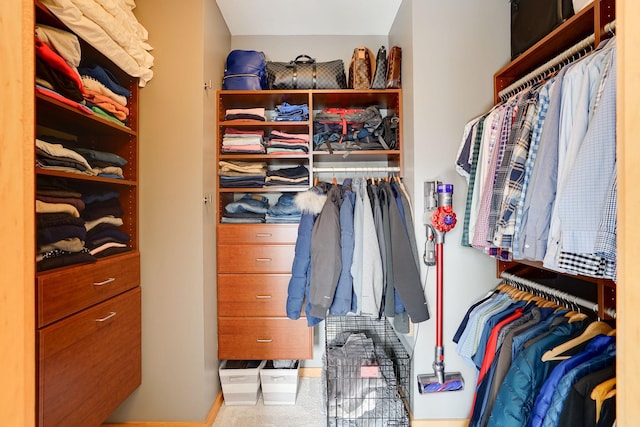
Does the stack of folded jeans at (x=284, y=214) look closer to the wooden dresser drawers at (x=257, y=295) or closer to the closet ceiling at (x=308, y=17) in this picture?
the wooden dresser drawers at (x=257, y=295)

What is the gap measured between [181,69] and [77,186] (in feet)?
2.73

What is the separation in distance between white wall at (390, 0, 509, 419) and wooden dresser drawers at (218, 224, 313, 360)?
81 cm

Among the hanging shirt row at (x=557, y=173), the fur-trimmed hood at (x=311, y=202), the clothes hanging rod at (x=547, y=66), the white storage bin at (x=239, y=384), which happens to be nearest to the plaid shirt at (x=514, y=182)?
the hanging shirt row at (x=557, y=173)

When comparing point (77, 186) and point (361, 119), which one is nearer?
point (77, 186)

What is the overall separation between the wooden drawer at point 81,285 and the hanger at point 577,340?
172 centimetres

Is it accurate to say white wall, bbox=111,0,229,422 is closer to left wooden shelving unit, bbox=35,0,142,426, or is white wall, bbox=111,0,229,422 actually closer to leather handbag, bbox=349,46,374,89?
left wooden shelving unit, bbox=35,0,142,426

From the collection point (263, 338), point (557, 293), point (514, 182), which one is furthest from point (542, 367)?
point (263, 338)

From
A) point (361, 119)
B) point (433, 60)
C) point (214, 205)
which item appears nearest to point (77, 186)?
point (214, 205)
